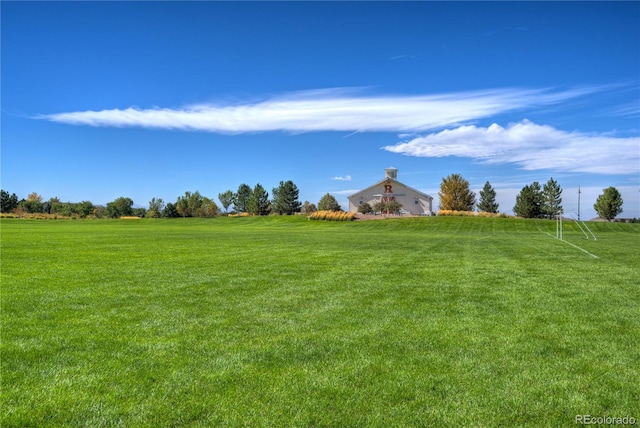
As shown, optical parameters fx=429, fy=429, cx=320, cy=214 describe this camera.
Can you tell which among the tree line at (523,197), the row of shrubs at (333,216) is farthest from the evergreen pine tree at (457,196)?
the row of shrubs at (333,216)

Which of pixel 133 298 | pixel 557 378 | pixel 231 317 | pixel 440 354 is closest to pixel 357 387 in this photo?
pixel 440 354

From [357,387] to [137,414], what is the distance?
178 cm

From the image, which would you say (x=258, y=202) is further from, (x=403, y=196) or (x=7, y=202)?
(x=7, y=202)

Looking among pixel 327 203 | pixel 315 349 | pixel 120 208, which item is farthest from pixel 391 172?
pixel 315 349

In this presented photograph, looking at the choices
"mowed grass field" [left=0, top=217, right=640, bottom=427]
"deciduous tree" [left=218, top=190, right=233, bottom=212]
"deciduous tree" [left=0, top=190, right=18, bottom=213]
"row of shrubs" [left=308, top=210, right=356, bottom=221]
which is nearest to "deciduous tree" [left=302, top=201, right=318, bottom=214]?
"deciduous tree" [left=218, top=190, right=233, bottom=212]

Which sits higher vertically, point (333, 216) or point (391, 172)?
point (391, 172)

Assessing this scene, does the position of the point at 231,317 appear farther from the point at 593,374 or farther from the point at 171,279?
the point at 593,374

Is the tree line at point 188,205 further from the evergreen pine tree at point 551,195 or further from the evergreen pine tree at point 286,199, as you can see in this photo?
the evergreen pine tree at point 551,195

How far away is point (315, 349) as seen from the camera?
4695 millimetres

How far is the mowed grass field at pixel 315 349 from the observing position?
337cm

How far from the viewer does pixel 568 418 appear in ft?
10.8

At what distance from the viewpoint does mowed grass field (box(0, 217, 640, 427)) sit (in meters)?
3.37

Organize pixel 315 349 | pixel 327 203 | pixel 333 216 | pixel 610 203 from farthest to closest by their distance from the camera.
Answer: pixel 327 203
pixel 610 203
pixel 333 216
pixel 315 349

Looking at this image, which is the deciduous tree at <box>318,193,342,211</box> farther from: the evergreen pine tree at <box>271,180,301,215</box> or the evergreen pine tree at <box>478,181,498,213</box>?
the evergreen pine tree at <box>478,181,498,213</box>
